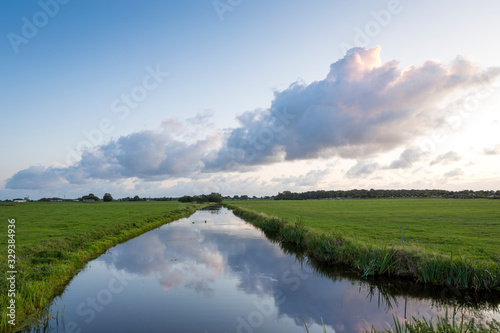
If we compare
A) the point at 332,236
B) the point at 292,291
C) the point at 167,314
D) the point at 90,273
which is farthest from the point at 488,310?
the point at 90,273

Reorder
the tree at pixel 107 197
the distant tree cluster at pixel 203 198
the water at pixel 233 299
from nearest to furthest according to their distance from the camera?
the water at pixel 233 299 < the distant tree cluster at pixel 203 198 < the tree at pixel 107 197

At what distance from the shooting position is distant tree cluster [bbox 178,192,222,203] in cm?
14475

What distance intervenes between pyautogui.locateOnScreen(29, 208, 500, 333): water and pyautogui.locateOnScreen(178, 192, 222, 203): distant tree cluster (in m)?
127

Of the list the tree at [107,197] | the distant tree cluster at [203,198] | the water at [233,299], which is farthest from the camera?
the tree at [107,197]

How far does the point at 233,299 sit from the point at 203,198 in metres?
139

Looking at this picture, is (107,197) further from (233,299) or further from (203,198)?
(233,299)

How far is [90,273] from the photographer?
1636cm

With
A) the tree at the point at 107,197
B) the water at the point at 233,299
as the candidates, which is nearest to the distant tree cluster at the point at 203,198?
the tree at the point at 107,197

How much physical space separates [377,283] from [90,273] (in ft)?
52.6

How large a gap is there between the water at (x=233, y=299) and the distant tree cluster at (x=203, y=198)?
5004 inches

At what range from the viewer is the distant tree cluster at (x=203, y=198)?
14475 centimetres

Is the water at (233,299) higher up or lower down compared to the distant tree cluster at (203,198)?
lower down

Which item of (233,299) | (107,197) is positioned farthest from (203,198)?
(233,299)

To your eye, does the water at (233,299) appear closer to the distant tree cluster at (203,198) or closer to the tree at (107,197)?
the distant tree cluster at (203,198)
